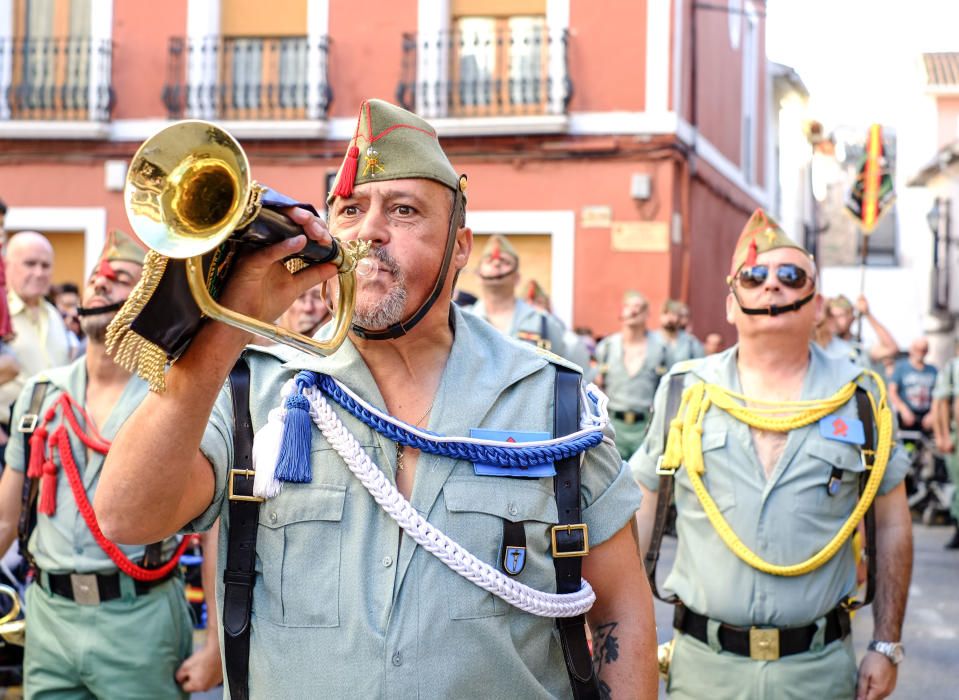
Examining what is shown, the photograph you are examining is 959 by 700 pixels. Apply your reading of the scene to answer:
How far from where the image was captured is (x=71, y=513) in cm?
462

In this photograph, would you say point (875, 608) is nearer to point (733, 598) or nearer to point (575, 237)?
point (733, 598)

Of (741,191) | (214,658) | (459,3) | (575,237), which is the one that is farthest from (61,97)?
(214,658)

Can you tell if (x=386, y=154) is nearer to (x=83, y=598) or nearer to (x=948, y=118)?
(x=83, y=598)

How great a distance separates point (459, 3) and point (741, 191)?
275 inches

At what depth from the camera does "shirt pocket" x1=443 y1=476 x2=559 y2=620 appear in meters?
2.54

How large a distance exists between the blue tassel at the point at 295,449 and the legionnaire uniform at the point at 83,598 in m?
2.21

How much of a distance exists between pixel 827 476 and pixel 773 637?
1.94 feet

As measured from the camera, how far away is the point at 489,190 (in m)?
16.7

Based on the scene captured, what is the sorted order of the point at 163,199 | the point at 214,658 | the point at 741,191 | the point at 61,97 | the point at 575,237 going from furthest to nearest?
the point at 741,191 < the point at 61,97 < the point at 575,237 < the point at 214,658 < the point at 163,199

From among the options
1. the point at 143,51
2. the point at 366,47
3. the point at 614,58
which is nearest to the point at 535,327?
the point at 614,58

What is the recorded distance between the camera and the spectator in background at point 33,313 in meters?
7.46

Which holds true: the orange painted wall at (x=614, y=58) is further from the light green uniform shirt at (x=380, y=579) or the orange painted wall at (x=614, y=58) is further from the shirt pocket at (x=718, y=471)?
the light green uniform shirt at (x=380, y=579)

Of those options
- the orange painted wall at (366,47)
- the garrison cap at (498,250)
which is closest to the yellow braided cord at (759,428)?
the garrison cap at (498,250)

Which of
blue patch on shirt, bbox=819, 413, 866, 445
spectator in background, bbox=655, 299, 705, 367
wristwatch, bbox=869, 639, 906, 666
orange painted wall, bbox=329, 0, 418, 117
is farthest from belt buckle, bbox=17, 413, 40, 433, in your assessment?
orange painted wall, bbox=329, 0, 418, 117
